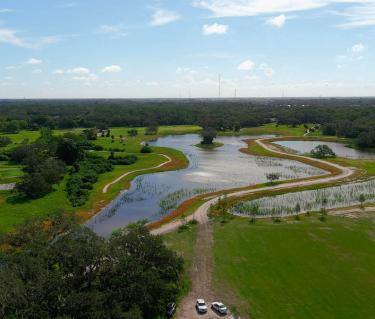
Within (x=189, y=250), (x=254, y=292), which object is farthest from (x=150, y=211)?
(x=254, y=292)

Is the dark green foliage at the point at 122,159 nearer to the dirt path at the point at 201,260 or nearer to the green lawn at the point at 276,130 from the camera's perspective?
the dirt path at the point at 201,260

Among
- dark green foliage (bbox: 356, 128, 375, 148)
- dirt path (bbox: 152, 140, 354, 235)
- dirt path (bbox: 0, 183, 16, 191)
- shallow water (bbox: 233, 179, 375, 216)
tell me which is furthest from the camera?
dark green foliage (bbox: 356, 128, 375, 148)

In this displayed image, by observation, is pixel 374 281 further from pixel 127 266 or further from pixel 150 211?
pixel 150 211

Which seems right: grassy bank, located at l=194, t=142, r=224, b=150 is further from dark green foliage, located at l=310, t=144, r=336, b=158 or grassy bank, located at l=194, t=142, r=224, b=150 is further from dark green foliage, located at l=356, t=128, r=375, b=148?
dark green foliage, located at l=356, t=128, r=375, b=148

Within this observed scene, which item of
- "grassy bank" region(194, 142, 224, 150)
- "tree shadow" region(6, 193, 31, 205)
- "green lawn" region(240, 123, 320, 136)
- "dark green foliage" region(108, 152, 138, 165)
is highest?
"green lawn" region(240, 123, 320, 136)

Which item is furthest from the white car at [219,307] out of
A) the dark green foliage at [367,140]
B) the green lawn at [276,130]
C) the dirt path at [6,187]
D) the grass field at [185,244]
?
the green lawn at [276,130]

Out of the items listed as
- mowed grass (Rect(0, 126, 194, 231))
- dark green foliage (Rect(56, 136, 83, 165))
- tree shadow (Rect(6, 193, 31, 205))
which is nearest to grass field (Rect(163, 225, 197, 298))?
mowed grass (Rect(0, 126, 194, 231))
